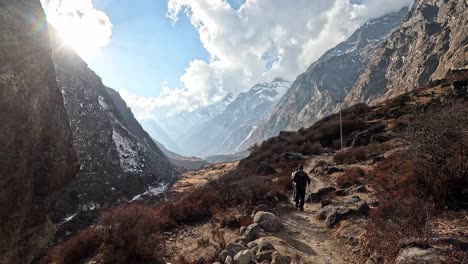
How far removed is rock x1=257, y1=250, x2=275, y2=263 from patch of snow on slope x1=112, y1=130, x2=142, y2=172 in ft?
216

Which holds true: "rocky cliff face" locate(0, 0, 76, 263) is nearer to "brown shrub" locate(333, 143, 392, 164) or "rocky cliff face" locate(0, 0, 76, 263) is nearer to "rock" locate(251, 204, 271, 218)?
"rock" locate(251, 204, 271, 218)

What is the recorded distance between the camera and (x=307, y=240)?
11.4 m

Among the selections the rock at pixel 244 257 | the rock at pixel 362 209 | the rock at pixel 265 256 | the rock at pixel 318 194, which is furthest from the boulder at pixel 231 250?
the rock at pixel 318 194

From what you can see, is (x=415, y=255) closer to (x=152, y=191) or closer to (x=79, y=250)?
(x=79, y=250)

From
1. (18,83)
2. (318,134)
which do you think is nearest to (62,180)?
(18,83)

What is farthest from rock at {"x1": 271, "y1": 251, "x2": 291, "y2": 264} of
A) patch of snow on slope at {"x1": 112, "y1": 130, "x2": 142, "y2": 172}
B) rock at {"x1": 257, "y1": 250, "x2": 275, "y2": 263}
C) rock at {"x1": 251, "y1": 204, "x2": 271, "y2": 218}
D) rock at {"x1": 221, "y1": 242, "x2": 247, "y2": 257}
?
patch of snow on slope at {"x1": 112, "y1": 130, "x2": 142, "y2": 172}

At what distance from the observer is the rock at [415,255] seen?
5.59 m

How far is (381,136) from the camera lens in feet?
98.1

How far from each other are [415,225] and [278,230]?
570cm

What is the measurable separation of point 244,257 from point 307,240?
3274 millimetres

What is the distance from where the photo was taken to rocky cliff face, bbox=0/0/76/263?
300 inches

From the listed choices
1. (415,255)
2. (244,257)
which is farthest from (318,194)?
(415,255)

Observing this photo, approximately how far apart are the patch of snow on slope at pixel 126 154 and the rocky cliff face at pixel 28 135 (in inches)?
2483

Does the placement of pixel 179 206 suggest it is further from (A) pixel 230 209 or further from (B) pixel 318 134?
(B) pixel 318 134
